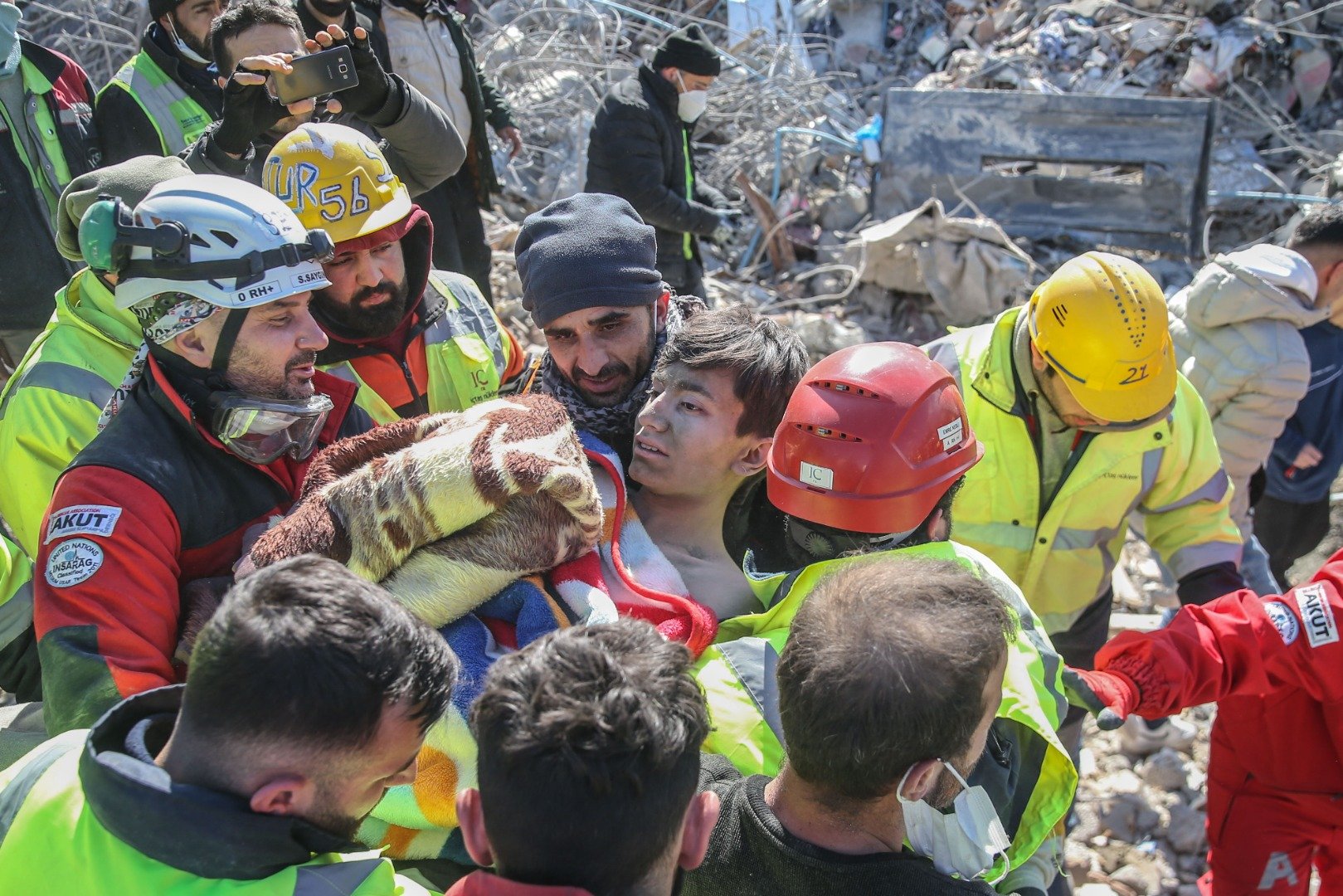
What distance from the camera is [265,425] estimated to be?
2033 millimetres

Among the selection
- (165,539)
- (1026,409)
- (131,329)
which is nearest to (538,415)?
(165,539)

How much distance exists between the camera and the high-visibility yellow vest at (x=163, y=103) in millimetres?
3680

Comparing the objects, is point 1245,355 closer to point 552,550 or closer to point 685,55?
point 552,550

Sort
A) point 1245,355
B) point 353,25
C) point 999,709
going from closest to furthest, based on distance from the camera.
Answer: point 999,709 < point 1245,355 < point 353,25

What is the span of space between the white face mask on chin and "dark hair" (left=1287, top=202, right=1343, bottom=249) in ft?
9.71

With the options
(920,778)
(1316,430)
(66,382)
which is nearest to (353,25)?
(66,382)

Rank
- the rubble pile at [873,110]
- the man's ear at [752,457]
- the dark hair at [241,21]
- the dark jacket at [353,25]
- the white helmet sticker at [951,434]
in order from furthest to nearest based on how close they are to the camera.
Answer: the rubble pile at [873,110] < the dark jacket at [353,25] < the dark hair at [241,21] < the man's ear at [752,457] < the white helmet sticker at [951,434]

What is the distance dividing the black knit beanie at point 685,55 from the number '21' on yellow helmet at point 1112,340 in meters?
3.25

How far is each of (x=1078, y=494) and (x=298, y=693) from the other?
2.33 meters

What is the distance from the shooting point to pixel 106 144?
370cm

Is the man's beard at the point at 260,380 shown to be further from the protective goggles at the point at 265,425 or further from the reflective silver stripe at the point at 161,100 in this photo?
the reflective silver stripe at the point at 161,100

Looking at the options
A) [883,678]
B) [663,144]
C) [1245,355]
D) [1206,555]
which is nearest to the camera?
[883,678]

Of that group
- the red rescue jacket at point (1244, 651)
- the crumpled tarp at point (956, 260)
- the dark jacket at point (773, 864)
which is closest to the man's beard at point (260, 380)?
the dark jacket at point (773, 864)

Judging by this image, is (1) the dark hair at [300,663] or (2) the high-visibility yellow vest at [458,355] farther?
(2) the high-visibility yellow vest at [458,355]
